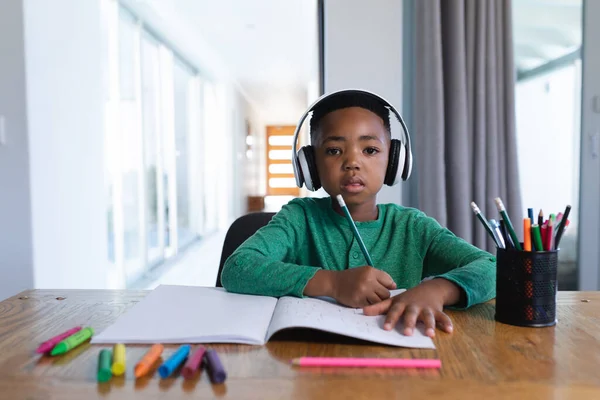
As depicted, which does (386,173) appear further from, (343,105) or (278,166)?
(278,166)

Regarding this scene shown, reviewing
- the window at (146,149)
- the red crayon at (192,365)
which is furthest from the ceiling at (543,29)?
the window at (146,149)

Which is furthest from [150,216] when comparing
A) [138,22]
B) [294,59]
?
[294,59]

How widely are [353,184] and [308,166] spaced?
0.12m

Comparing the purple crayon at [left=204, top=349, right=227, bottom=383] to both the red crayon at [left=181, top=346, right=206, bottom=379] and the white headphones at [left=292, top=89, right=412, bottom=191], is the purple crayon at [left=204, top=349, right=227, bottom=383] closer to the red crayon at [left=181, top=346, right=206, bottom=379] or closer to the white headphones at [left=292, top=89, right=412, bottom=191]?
the red crayon at [left=181, top=346, right=206, bottom=379]

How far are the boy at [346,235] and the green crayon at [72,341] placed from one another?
0.27 metres

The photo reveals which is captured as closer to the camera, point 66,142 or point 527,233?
point 527,233

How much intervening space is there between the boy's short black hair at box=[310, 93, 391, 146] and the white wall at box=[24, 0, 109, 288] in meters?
1.43

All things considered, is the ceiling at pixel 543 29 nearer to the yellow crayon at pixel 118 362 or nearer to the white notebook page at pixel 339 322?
the white notebook page at pixel 339 322

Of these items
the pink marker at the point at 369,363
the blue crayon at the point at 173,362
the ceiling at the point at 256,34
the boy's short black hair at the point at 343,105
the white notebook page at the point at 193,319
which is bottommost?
the pink marker at the point at 369,363

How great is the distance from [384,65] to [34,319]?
61.8 inches

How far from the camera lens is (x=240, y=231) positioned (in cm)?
128

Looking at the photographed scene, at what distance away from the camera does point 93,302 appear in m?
0.85

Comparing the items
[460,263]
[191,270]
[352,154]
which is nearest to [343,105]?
[352,154]

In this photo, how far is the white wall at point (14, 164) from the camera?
6.28ft
